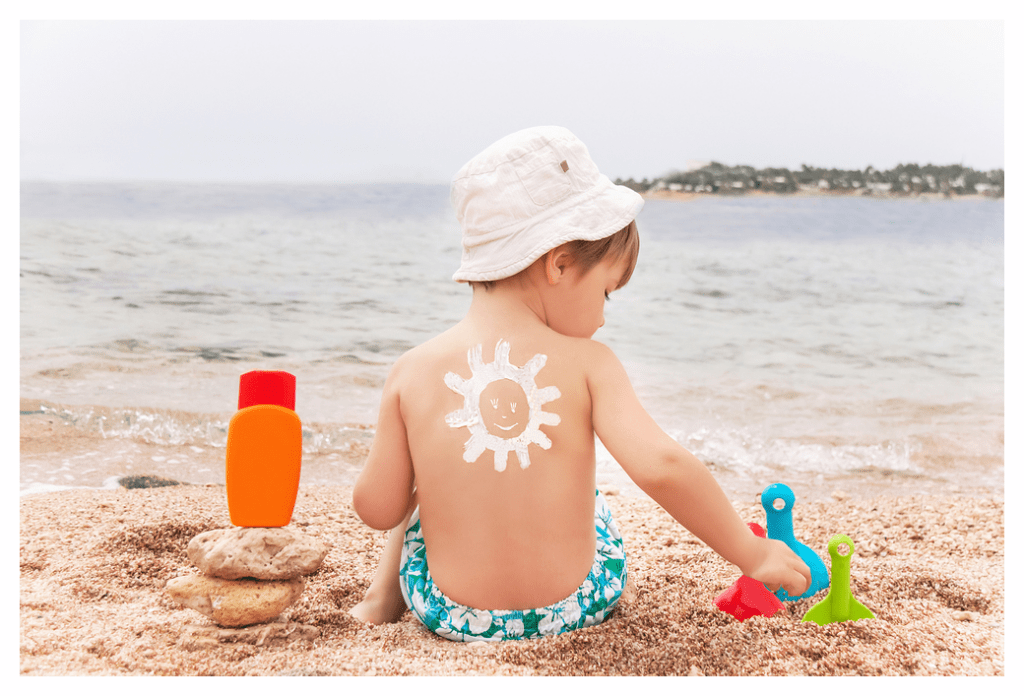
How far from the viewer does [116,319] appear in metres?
5.04

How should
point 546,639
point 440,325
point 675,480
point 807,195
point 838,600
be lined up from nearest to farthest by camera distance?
point 675,480, point 546,639, point 838,600, point 440,325, point 807,195

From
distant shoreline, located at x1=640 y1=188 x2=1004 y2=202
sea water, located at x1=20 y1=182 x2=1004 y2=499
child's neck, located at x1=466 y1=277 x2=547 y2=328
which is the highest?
distant shoreline, located at x1=640 y1=188 x2=1004 y2=202

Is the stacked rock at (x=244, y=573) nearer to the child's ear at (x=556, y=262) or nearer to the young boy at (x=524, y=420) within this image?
the young boy at (x=524, y=420)

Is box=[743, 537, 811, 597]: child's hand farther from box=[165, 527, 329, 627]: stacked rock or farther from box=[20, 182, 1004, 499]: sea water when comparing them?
box=[20, 182, 1004, 499]: sea water

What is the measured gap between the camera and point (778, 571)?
48.7 inches

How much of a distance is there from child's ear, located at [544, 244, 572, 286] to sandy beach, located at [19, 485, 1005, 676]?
1.91ft

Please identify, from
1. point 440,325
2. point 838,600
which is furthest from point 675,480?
point 440,325

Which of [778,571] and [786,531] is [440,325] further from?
[778,571]

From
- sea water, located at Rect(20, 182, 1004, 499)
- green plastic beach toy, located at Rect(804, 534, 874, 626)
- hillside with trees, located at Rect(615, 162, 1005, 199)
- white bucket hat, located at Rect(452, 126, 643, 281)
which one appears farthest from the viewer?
hillside with trees, located at Rect(615, 162, 1005, 199)

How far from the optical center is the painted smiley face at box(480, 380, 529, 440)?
125cm

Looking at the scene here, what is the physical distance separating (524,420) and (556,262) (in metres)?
0.26

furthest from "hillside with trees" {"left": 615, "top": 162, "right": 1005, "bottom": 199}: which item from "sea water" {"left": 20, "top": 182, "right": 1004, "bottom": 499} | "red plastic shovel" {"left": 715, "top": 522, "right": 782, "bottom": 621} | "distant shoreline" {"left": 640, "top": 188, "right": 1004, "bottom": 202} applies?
"red plastic shovel" {"left": 715, "top": 522, "right": 782, "bottom": 621}

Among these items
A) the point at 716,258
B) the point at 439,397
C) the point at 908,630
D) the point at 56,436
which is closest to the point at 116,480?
the point at 56,436

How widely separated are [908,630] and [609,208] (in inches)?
33.9
